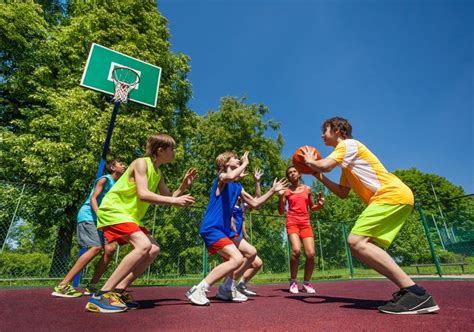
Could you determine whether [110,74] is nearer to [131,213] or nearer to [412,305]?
[131,213]

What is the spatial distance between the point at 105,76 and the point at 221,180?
5288 mm

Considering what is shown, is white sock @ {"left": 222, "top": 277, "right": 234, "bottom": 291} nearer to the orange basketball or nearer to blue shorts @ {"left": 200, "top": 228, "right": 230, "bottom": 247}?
blue shorts @ {"left": 200, "top": 228, "right": 230, "bottom": 247}

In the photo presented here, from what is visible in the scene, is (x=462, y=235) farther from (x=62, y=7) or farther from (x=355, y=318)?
(x=62, y=7)

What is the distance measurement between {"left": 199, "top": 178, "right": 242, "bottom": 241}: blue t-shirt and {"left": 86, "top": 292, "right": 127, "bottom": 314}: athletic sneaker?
3.74ft

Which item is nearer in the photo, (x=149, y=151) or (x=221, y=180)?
(x=149, y=151)

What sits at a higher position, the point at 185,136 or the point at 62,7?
the point at 62,7

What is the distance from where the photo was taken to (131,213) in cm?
320

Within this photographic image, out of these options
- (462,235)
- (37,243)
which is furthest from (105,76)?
(462,235)

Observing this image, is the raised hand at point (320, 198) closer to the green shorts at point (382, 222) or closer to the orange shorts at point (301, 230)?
the orange shorts at point (301, 230)

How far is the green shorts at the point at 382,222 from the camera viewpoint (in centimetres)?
296

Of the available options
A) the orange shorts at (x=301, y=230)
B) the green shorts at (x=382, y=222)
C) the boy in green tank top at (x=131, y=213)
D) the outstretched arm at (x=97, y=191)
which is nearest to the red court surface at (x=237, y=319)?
the boy in green tank top at (x=131, y=213)

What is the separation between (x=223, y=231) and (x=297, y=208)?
220 centimetres

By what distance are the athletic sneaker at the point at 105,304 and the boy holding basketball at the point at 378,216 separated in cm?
234

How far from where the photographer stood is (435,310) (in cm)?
269
